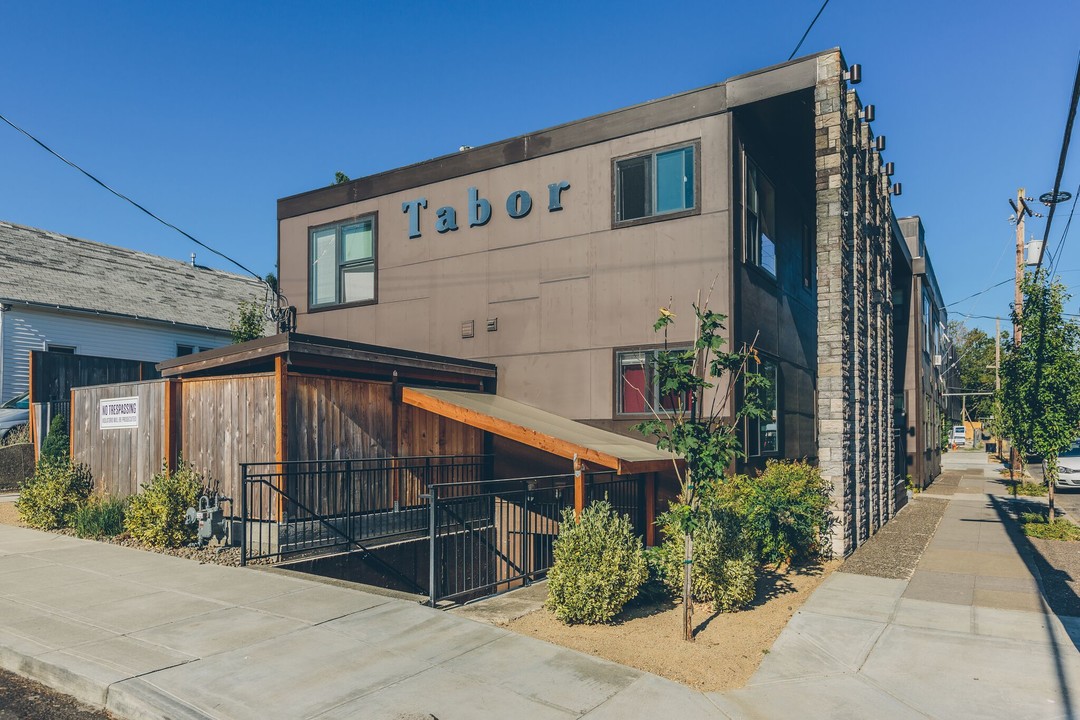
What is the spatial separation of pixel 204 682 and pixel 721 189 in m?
10.6

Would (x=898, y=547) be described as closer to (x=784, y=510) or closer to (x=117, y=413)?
(x=784, y=510)

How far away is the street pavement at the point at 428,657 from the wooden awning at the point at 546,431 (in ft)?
10.4

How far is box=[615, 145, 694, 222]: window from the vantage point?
13242 mm

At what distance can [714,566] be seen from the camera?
8523mm

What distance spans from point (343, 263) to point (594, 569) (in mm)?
12110

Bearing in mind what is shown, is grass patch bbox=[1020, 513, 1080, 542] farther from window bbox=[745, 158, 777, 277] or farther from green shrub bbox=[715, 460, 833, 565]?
window bbox=[745, 158, 777, 277]

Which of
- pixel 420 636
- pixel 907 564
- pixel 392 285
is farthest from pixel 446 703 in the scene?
pixel 392 285

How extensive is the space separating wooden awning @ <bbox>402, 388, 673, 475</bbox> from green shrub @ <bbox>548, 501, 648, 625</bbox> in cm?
203

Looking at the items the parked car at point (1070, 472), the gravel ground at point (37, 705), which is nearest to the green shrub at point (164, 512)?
the gravel ground at point (37, 705)

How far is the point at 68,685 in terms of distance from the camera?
5844 millimetres

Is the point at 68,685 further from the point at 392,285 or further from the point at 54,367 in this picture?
the point at 54,367

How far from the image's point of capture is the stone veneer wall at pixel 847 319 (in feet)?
39.3

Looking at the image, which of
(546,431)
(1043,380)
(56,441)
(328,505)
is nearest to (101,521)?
(328,505)

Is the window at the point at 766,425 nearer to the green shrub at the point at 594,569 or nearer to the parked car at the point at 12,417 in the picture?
the green shrub at the point at 594,569
